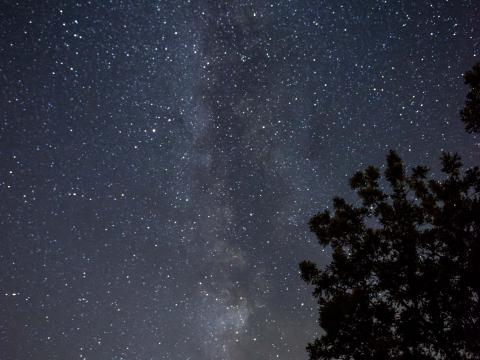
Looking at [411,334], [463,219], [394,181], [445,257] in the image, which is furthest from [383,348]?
[394,181]

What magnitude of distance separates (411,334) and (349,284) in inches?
48.3

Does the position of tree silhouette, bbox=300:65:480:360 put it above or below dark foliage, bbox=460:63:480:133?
below

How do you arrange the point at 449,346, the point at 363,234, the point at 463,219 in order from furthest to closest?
the point at 363,234 < the point at 463,219 < the point at 449,346

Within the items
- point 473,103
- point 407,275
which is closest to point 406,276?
point 407,275

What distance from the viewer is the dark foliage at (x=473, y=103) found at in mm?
5648

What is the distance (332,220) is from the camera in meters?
6.91

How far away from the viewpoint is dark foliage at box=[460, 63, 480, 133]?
18.5 ft

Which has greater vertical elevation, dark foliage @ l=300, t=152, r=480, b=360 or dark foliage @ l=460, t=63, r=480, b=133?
dark foliage @ l=460, t=63, r=480, b=133

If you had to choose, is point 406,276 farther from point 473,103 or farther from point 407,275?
point 473,103

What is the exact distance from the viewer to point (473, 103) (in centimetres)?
568

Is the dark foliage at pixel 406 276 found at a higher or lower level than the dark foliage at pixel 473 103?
lower

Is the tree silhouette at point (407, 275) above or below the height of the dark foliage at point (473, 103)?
below

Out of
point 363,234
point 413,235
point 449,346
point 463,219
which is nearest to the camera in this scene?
point 449,346

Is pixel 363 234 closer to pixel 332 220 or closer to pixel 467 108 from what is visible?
pixel 332 220
